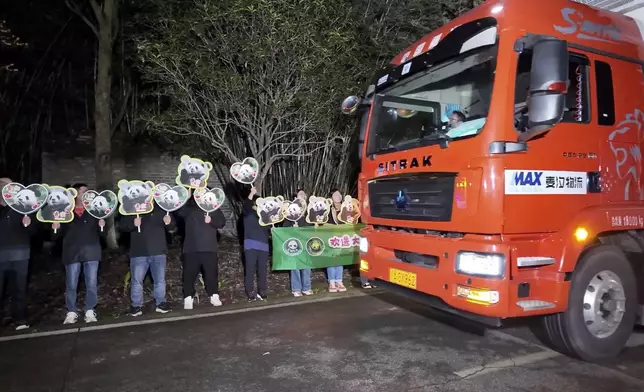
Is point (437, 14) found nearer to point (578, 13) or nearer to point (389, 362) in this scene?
point (578, 13)

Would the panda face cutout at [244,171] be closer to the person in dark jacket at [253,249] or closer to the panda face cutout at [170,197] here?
the person in dark jacket at [253,249]

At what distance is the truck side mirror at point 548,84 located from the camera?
358 centimetres

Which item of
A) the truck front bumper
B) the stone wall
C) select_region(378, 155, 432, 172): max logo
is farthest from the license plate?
the stone wall

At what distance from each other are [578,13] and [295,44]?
4.51 metres

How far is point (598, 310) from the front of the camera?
436 centimetres

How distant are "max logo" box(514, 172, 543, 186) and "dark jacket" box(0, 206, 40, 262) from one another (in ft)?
19.4

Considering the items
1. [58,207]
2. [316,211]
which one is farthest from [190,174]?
[316,211]

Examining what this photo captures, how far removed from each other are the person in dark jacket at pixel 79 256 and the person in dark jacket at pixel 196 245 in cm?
117

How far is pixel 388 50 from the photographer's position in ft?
32.5

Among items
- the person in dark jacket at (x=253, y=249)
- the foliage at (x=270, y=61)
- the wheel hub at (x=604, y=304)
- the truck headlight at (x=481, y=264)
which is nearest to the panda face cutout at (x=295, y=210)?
the person in dark jacket at (x=253, y=249)

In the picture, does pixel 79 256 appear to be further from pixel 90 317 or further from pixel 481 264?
pixel 481 264

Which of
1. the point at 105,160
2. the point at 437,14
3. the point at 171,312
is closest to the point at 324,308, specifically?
the point at 171,312

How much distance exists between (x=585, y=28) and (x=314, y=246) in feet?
15.9

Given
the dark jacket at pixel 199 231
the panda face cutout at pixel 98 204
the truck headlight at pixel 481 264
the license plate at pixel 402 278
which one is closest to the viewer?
the truck headlight at pixel 481 264
